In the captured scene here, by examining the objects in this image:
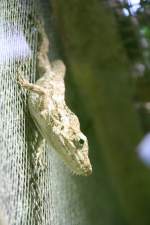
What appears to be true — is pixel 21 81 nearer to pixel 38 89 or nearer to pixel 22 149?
pixel 38 89

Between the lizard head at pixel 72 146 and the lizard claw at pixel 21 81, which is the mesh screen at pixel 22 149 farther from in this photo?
the lizard head at pixel 72 146

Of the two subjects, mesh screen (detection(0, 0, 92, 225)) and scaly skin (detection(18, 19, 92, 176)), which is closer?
mesh screen (detection(0, 0, 92, 225))

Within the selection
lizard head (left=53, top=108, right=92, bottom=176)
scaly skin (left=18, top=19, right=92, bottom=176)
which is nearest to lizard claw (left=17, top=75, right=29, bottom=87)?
scaly skin (left=18, top=19, right=92, bottom=176)

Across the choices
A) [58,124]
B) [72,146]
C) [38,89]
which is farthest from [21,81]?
[72,146]

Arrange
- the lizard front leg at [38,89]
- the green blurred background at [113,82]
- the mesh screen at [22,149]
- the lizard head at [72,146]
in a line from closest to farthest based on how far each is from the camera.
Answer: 1. the mesh screen at [22,149]
2. the lizard head at [72,146]
3. the lizard front leg at [38,89]
4. the green blurred background at [113,82]

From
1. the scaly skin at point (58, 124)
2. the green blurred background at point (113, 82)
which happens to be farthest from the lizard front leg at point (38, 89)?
the green blurred background at point (113, 82)

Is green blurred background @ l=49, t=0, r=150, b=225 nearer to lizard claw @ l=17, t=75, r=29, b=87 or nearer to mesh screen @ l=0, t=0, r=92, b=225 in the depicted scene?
mesh screen @ l=0, t=0, r=92, b=225

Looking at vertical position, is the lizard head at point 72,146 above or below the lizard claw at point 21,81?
below
